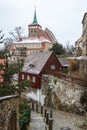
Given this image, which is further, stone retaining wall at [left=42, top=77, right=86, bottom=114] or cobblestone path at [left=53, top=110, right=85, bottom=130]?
stone retaining wall at [left=42, top=77, right=86, bottom=114]

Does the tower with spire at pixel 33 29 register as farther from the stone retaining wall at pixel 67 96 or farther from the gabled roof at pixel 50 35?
the stone retaining wall at pixel 67 96

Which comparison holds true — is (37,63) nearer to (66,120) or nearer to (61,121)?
(66,120)

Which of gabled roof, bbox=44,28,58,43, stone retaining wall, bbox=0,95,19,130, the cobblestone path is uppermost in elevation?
gabled roof, bbox=44,28,58,43

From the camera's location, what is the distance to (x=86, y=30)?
53.6 metres

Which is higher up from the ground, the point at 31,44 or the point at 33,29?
the point at 33,29

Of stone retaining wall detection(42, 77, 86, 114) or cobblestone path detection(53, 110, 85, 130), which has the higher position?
stone retaining wall detection(42, 77, 86, 114)

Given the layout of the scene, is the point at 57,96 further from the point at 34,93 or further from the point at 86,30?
the point at 86,30

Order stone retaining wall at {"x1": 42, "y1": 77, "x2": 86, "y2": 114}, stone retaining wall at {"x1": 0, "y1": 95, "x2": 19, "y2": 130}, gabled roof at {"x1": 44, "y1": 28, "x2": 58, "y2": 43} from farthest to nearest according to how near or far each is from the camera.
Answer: gabled roof at {"x1": 44, "y1": 28, "x2": 58, "y2": 43} < stone retaining wall at {"x1": 42, "y1": 77, "x2": 86, "y2": 114} < stone retaining wall at {"x1": 0, "y1": 95, "x2": 19, "y2": 130}

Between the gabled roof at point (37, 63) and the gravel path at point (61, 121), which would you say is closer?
the gravel path at point (61, 121)

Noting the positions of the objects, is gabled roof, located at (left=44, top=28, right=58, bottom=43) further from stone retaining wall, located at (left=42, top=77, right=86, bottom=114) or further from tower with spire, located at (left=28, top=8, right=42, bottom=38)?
stone retaining wall, located at (left=42, top=77, right=86, bottom=114)

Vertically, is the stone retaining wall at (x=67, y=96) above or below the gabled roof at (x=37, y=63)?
below

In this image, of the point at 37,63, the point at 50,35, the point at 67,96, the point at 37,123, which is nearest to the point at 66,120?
the point at 37,123

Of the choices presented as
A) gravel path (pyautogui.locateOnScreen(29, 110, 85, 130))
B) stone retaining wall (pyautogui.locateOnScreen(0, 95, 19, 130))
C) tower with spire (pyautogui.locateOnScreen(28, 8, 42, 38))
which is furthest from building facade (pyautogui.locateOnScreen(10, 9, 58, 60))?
stone retaining wall (pyautogui.locateOnScreen(0, 95, 19, 130))

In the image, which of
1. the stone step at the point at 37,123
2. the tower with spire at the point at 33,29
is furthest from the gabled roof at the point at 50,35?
the stone step at the point at 37,123
